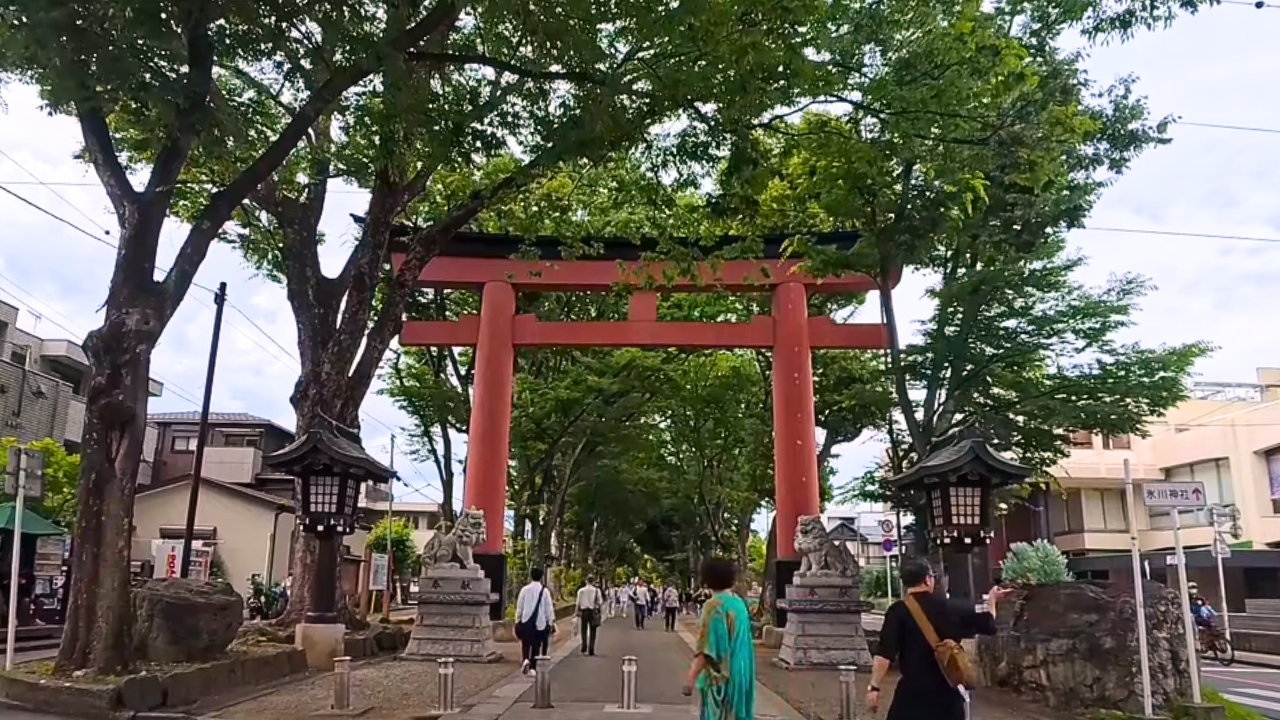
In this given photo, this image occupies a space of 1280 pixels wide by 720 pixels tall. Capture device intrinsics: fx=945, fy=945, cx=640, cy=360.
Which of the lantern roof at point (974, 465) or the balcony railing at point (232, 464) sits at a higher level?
the balcony railing at point (232, 464)

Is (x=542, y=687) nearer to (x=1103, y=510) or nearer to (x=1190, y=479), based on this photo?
(x=1190, y=479)

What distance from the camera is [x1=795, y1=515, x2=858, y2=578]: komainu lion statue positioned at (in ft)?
52.2

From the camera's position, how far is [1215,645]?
20.2 m

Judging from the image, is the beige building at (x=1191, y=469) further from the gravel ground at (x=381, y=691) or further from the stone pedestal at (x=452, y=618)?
the gravel ground at (x=381, y=691)

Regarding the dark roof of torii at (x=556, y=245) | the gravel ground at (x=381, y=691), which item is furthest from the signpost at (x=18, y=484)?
the dark roof of torii at (x=556, y=245)

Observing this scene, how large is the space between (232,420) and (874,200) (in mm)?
34761

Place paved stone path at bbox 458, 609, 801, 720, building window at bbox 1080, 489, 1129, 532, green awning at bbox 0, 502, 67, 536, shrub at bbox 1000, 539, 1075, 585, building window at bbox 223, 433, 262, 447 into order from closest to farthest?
paved stone path at bbox 458, 609, 801, 720, shrub at bbox 1000, 539, 1075, 585, green awning at bbox 0, 502, 67, 536, building window at bbox 1080, 489, 1129, 532, building window at bbox 223, 433, 262, 447

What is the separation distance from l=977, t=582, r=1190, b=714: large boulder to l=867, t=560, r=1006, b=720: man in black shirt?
5679mm

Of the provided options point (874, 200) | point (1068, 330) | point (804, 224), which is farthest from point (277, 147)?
point (1068, 330)

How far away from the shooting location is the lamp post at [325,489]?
41.8ft

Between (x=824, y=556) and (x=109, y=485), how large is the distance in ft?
35.6

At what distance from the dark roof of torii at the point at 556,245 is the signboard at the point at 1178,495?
872cm

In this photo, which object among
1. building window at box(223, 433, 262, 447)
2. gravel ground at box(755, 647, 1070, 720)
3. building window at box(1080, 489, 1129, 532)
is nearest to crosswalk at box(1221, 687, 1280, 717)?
gravel ground at box(755, 647, 1070, 720)

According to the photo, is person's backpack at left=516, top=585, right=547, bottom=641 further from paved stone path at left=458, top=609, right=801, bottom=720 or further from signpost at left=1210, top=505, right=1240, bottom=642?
signpost at left=1210, top=505, right=1240, bottom=642
